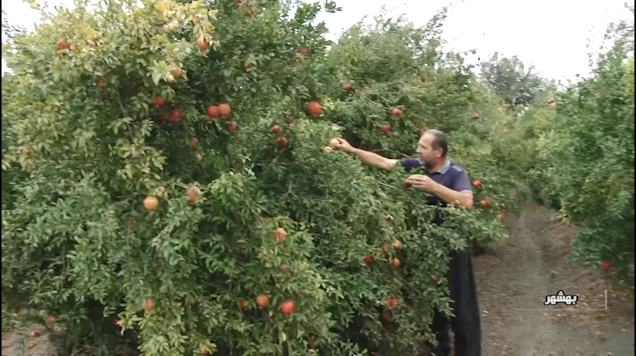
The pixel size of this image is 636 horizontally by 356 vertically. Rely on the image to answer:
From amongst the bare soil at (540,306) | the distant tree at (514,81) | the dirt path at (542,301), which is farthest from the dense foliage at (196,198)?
the distant tree at (514,81)

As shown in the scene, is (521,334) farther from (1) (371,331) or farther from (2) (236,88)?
(2) (236,88)

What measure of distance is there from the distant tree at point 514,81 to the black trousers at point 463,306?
8269 mm

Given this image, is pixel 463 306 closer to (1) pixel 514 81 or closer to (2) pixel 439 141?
(2) pixel 439 141

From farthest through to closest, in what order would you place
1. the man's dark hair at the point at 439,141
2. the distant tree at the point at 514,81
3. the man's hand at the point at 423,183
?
1. the distant tree at the point at 514,81
2. the man's dark hair at the point at 439,141
3. the man's hand at the point at 423,183

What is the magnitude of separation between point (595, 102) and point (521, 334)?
1.93m

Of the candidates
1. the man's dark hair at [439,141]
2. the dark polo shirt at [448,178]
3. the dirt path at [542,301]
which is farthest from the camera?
the man's dark hair at [439,141]

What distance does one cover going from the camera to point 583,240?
9.07 feet

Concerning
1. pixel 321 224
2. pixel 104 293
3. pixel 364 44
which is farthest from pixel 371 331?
pixel 364 44

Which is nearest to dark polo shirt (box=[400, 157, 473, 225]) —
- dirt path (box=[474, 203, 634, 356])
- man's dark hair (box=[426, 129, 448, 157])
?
man's dark hair (box=[426, 129, 448, 157])

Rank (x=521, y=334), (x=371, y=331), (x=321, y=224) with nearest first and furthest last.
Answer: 1. (x=321, y=224)
2. (x=371, y=331)
3. (x=521, y=334)

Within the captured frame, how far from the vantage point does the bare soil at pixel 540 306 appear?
2101 millimetres

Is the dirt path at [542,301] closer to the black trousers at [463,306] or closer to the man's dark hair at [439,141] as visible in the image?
the black trousers at [463,306]

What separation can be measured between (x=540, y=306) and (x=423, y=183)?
2149 mm

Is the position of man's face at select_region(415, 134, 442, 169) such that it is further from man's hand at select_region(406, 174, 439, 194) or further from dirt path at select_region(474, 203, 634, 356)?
dirt path at select_region(474, 203, 634, 356)
